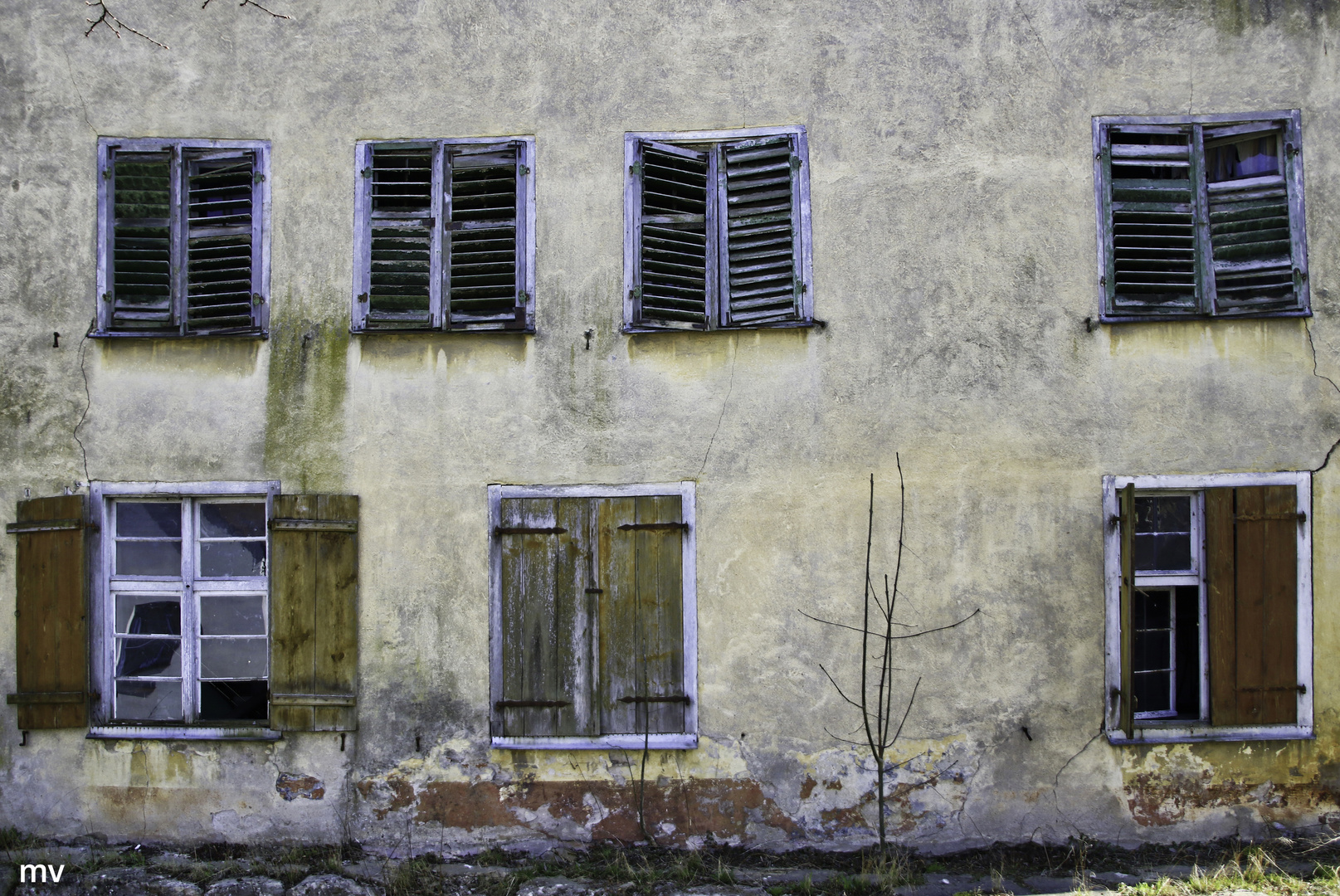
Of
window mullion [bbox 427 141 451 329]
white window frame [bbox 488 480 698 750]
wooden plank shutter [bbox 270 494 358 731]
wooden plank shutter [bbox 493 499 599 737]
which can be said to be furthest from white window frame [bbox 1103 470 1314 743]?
wooden plank shutter [bbox 270 494 358 731]

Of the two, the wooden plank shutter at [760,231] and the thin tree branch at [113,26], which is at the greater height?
the thin tree branch at [113,26]

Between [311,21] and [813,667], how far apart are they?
4820 millimetres

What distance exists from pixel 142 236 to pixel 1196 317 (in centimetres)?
623

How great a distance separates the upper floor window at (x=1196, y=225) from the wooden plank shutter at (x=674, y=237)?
2.31 m

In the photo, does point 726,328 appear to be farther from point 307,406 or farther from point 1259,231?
point 1259,231

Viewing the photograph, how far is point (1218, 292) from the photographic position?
18.6 ft

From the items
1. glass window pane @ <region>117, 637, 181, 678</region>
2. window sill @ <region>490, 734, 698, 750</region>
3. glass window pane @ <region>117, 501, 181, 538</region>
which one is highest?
glass window pane @ <region>117, 501, 181, 538</region>

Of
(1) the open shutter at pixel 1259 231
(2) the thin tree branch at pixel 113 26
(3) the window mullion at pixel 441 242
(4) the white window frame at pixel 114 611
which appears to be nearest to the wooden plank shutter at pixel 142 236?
(2) the thin tree branch at pixel 113 26

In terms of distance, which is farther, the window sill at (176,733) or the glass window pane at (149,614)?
the glass window pane at (149,614)

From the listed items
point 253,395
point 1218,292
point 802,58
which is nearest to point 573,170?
point 802,58

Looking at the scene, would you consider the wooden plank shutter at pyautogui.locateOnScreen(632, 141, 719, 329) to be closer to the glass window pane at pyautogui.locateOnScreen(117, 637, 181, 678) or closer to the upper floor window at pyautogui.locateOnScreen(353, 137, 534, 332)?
the upper floor window at pyautogui.locateOnScreen(353, 137, 534, 332)

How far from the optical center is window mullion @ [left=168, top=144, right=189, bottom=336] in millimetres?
5777

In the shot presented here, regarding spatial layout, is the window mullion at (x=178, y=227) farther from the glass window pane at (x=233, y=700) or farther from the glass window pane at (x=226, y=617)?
the glass window pane at (x=233, y=700)

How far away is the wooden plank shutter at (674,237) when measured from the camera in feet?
18.7
